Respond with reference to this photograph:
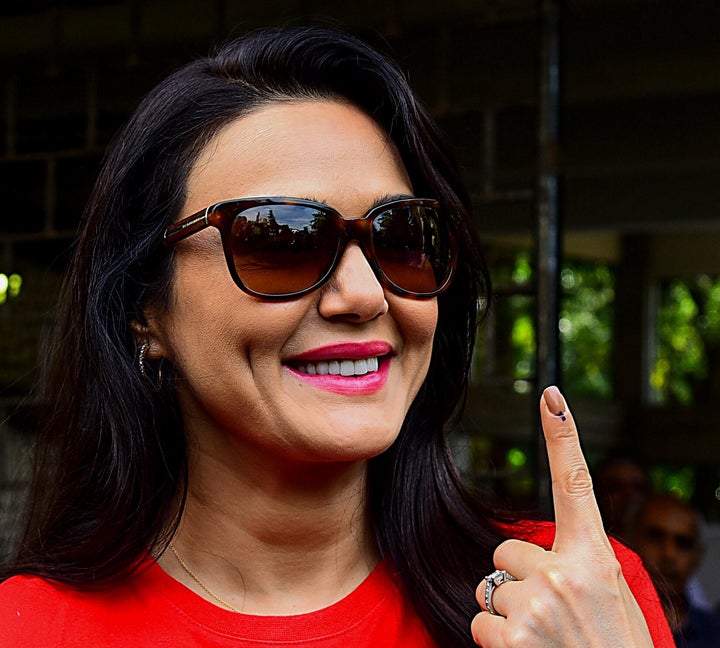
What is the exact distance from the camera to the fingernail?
1404 mm

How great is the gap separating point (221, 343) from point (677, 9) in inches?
150

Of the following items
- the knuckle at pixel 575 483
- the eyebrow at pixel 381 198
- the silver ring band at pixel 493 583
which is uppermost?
the eyebrow at pixel 381 198

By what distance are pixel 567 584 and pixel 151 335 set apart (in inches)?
27.7

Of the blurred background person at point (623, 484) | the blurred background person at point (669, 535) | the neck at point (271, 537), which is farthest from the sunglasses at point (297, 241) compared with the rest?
the blurred background person at point (623, 484)

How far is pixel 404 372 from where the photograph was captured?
163 centimetres

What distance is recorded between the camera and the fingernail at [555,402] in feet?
4.61

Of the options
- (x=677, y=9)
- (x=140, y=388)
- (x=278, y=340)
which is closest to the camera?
(x=278, y=340)

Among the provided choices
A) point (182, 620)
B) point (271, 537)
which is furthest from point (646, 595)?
point (182, 620)

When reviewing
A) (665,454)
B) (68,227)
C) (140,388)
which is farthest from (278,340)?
(665,454)

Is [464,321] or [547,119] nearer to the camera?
[464,321]

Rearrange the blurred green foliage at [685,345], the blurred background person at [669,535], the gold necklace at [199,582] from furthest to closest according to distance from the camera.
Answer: the blurred green foliage at [685,345] < the blurred background person at [669,535] < the gold necklace at [199,582]

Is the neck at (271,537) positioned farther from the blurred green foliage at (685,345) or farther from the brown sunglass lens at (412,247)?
the blurred green foliage at (685,345)

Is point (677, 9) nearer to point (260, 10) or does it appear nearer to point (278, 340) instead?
point (260, 10)

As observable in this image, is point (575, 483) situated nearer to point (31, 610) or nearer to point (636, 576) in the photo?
point (636, 576)
